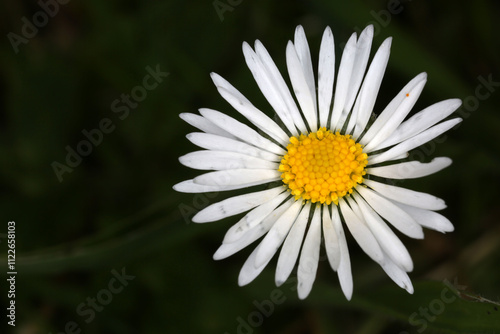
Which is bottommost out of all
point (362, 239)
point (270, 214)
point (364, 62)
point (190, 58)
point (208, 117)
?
point (362, 239)

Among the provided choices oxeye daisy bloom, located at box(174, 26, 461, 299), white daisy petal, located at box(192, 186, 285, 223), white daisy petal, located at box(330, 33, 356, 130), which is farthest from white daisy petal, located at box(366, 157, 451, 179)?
white daisy petal, located at box(192, 186, 285, 223)

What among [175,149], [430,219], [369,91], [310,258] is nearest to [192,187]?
[310,258]

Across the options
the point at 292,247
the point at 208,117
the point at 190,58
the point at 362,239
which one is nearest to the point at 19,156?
the point at 190,58

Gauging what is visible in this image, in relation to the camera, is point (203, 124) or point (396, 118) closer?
point (396, 118)

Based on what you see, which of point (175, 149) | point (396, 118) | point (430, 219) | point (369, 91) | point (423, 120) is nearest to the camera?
point (430, 219)

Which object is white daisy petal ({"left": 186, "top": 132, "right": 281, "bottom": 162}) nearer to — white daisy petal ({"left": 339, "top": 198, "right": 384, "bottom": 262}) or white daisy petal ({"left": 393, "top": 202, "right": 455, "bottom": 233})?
white daisy petal ({"left": 339, "top": 198, "right": 384, "bottom": 262})

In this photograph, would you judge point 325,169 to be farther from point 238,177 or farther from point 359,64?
point 359,64

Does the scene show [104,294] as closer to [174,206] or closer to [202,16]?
[174,206]

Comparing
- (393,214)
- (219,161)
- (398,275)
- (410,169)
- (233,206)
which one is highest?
(219,161)
